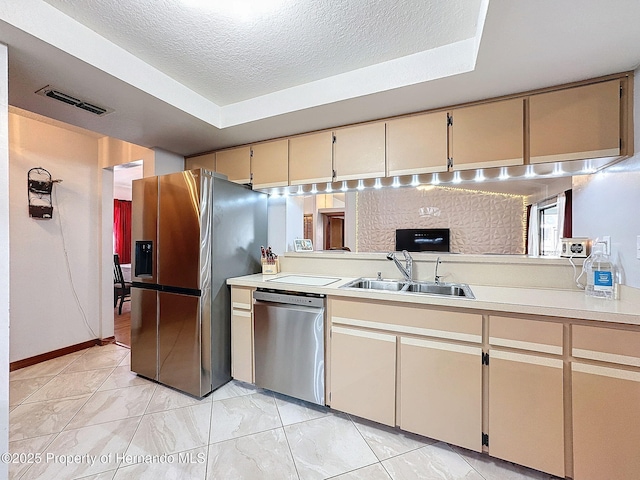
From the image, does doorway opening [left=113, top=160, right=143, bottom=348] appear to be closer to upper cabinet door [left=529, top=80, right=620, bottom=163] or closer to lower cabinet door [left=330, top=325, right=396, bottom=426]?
lower cabinet door [left=330, top=325, right=396, bottom=426]

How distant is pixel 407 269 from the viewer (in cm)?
221

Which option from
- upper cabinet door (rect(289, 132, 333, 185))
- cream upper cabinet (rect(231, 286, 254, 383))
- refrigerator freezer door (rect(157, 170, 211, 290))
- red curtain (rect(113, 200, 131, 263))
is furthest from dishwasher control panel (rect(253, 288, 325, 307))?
red curtain (rect(113, 200, 131, 263))

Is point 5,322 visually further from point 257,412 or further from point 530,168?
point 530,168

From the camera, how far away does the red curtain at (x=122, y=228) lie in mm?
6977

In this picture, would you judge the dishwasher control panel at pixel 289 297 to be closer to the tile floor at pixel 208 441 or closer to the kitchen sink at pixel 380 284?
the kitchen sink at pixel 380 284

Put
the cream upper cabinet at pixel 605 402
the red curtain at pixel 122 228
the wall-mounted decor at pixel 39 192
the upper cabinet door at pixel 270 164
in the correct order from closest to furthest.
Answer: the cream upper cabinet at pixel 605 402, the upper cabinet door at pixel 270 164, the wall-mounted decor at pixel 39 192, the red curtain at pixel 122 228

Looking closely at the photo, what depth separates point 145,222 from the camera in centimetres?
244

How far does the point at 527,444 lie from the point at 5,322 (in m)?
2.66

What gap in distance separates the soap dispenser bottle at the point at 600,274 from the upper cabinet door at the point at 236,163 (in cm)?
260

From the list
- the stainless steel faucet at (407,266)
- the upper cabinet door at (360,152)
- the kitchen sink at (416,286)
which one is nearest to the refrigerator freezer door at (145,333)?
the kitchen sink at (416,286)

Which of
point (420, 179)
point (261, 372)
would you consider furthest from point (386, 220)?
point (261, 372)

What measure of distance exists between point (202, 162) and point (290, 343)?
6.87ft

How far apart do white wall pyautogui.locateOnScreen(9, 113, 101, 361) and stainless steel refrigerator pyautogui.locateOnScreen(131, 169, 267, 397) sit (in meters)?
1.20

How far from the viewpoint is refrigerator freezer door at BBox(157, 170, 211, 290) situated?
2143mm
